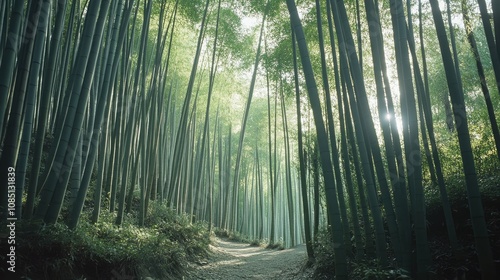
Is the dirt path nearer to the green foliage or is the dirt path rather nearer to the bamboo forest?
the bamboo forest

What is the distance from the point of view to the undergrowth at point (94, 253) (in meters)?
2.36

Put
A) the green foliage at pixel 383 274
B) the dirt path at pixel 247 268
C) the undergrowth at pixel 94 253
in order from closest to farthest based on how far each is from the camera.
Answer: the undergrowth at pixel 94 253
the green foliage at pixel 383 274
the dirt path at pixel 247 268

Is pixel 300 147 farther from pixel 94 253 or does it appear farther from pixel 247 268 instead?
pixel 94 253

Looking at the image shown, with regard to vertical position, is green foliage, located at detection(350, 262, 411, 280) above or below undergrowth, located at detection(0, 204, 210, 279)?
below

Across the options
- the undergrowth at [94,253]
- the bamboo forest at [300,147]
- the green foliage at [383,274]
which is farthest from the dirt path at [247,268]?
the green foliage at [383,274]

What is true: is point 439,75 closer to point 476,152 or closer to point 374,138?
point 476,152

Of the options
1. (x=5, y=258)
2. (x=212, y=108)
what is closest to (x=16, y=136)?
(x=5, y=258)

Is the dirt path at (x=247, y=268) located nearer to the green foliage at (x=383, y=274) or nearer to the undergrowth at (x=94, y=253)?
the undergrowth at (x=94, y=253)

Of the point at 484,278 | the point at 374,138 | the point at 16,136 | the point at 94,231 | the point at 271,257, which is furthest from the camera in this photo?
the point at 271,257

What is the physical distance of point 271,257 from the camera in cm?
727

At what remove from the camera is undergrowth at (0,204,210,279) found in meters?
2.36

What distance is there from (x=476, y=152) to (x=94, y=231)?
5.69 metres

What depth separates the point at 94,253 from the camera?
2.82 m

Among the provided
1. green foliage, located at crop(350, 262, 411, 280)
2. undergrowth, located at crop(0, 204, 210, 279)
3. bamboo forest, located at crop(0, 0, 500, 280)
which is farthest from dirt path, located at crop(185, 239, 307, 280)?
green foliage, located at crop(350, 262, 411, 280)
